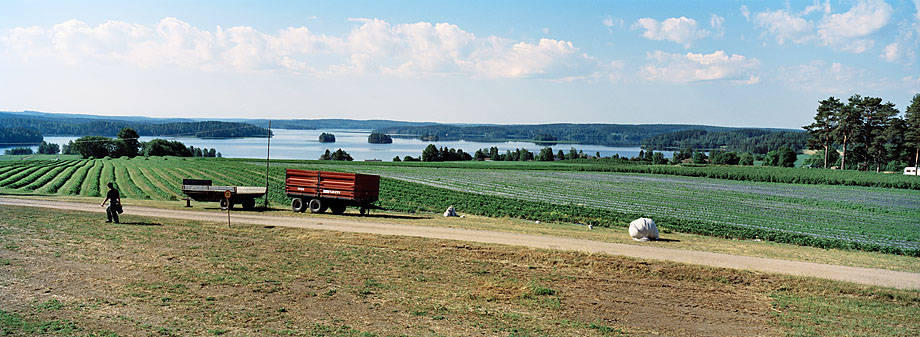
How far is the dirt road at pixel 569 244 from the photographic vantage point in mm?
17281

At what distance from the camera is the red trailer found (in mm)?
28281

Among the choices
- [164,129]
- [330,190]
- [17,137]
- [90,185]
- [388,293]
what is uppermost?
[164,129]

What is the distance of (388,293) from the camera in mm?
13789

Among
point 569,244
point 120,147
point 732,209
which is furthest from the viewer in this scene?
point 120,147

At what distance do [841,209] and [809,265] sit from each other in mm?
30202

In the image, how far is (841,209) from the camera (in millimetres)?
43688

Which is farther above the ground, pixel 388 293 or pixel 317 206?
pixel 317 206

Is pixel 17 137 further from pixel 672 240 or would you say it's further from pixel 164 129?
pixel 672 240

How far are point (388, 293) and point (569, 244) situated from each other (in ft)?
28.9

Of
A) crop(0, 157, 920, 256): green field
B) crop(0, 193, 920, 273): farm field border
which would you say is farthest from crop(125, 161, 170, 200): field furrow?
crop(0, 193, 920, 273): farm field border

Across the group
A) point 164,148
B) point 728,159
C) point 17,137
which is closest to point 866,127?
point 728,159

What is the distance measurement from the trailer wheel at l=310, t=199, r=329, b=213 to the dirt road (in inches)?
69.2

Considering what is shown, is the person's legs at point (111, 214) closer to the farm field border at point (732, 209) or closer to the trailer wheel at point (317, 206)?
the trailer wheel at point (317, 206)

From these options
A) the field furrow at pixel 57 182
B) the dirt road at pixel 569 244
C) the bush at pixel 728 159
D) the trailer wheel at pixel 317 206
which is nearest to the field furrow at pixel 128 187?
the field furrow at pixel 57 182
